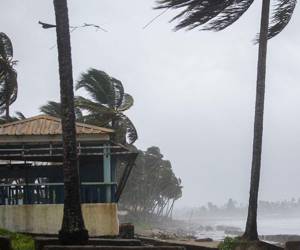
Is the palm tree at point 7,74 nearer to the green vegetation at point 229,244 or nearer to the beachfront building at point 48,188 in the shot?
the beachfront building at point 48,188

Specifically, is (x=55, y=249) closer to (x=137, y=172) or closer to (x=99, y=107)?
(x=99, y=107)

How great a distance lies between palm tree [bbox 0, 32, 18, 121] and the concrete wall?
42.4ft

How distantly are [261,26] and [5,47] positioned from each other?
1583 centimetres

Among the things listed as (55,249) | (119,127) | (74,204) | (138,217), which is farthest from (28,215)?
(138,217)

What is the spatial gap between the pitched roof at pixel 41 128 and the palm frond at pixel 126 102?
13731 mm

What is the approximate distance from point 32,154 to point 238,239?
262 inches

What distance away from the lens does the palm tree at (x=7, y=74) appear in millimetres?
26000

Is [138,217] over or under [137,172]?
under

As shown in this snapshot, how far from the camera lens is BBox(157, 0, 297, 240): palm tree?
13.6 meters

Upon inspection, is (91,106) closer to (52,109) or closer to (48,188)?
(52,109)

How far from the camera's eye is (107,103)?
99.7ft

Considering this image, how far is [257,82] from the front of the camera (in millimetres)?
14219

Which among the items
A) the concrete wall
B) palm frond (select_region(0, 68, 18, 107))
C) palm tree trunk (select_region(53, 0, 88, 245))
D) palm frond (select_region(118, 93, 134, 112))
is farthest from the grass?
palm frond (select_region(118, 93, 134, 112))

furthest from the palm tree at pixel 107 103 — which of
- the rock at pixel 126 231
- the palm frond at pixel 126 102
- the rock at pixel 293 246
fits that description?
the rock at pixel 293 246
